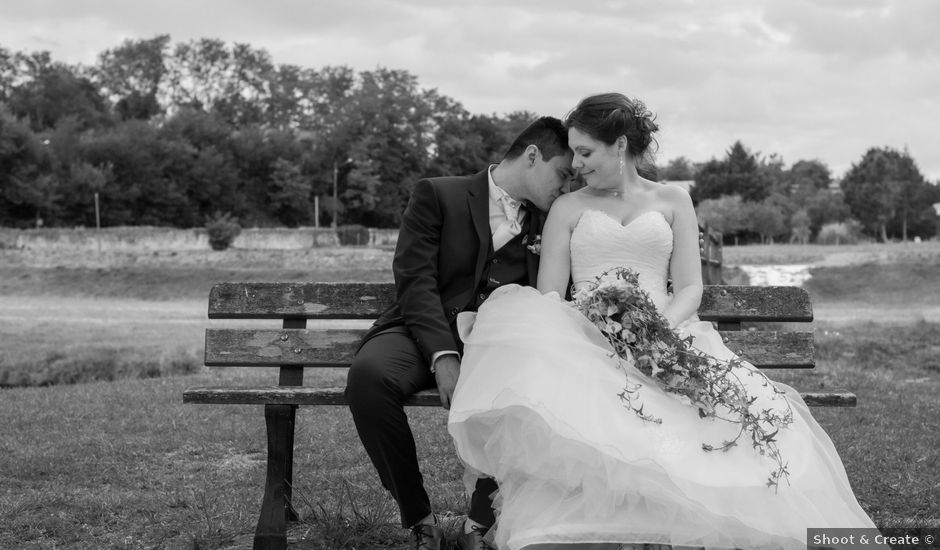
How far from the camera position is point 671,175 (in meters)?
107

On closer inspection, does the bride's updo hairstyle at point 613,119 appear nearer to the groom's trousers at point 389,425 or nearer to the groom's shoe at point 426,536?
the groom's trousers at point 389,425

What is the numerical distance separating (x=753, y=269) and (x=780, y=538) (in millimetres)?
35114

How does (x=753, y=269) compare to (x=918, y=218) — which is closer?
(x=753, y=269)

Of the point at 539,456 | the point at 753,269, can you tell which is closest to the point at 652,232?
the point at 539,456

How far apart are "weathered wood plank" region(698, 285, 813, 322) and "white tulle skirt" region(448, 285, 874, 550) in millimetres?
982

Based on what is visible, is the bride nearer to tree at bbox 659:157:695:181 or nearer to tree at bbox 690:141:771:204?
tree at bbox 690:141:771:204

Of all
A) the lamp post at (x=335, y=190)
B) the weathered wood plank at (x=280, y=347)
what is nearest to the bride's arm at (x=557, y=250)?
the weathered wood plank at (x=280, y=347)

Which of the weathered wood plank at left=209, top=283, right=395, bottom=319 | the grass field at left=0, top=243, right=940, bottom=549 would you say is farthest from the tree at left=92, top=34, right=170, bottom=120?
the weathered wood plank at left=209, top=283, right=395, bottom=319

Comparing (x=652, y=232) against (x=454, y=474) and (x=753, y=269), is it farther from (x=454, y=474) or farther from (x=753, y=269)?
(x=753, y=269)

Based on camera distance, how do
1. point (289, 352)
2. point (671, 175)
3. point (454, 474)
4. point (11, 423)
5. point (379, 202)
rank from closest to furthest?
point (289, 352), point (454, 474), point (11, 423), point (379, 202), point (671, 175)

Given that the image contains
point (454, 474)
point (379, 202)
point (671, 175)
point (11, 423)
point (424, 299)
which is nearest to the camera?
point (424, 299)

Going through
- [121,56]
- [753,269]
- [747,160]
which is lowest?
[753,269]

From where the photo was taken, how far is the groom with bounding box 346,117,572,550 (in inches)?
164

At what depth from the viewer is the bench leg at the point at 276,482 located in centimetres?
442
